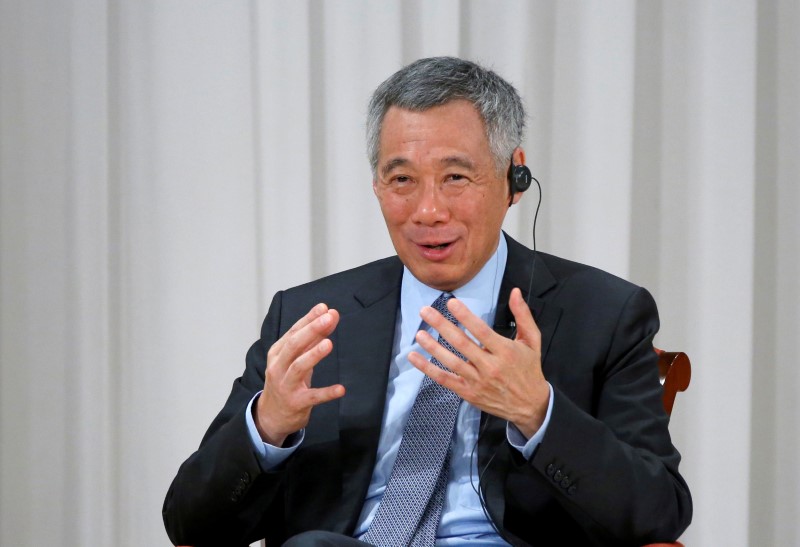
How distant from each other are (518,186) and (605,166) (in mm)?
1056

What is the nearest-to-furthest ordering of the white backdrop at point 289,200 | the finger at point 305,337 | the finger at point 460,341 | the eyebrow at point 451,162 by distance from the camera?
the finger at point 460,341
the finger at point 305,337
the eyebrow at point 451,162
the white backdrop at point 289,200

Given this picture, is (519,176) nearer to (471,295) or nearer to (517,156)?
(517,156)

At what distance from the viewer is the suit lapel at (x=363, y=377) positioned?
1909 mm

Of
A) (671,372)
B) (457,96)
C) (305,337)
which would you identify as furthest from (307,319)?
(671,372)

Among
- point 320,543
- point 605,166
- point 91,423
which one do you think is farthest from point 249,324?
point 320,543

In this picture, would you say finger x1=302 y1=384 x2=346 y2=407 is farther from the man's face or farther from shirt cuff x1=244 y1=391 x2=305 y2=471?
the man's face

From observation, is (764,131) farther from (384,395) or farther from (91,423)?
(91,423)

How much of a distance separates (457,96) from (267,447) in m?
0.76

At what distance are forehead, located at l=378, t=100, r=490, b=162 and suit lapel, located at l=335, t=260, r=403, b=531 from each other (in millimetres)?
330

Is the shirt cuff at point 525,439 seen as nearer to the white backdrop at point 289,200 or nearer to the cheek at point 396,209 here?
the cheek at point 396,209

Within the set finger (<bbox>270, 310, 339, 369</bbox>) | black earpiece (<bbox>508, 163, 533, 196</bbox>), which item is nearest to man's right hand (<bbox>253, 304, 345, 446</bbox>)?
finger (<bbox>270, 310, 339, 369</bbox>)

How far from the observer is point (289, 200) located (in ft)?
10.0

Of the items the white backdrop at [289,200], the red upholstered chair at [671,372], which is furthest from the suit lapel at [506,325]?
the white backdrop at [289,200]

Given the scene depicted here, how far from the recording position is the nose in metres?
1.89
